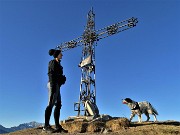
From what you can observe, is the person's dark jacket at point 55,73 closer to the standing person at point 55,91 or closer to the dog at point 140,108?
the standing person at point 55,91

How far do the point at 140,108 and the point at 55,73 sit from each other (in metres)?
8.23

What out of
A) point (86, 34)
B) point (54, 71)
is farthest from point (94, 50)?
point (54, 71)

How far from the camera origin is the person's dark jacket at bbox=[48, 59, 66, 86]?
7.96 m

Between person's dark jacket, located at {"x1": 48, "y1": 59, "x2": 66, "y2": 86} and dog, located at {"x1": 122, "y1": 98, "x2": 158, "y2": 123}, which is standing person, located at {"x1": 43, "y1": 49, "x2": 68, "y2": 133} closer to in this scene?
person's dark jacket, located at {"x1": 48, "y1": 59, "x2": 66, "y2": 86}

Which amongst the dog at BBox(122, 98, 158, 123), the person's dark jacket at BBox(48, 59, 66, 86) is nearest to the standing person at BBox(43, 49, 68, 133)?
the person's dark jacket at BBox(48, 59, 66, 86)

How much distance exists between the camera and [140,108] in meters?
15.1

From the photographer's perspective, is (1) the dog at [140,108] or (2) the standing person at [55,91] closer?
(2) the standing person at [55,91]

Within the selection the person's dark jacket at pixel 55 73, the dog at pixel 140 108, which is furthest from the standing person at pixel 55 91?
the dog at pixel 140 108

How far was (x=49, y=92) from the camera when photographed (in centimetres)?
789

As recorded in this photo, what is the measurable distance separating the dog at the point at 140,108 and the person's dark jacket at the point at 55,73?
722 cm

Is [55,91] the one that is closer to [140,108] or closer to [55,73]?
[55,73]

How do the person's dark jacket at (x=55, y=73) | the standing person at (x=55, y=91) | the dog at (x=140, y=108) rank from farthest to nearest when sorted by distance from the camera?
1. the dog at (x=140, y=108)
2. the person's dark jacket at (x=55, y=73)
3. the standing person at (x=55, y=91)

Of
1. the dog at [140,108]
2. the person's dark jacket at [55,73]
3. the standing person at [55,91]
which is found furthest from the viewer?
the dog at [140,108]

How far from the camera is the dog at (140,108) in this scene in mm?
14766
